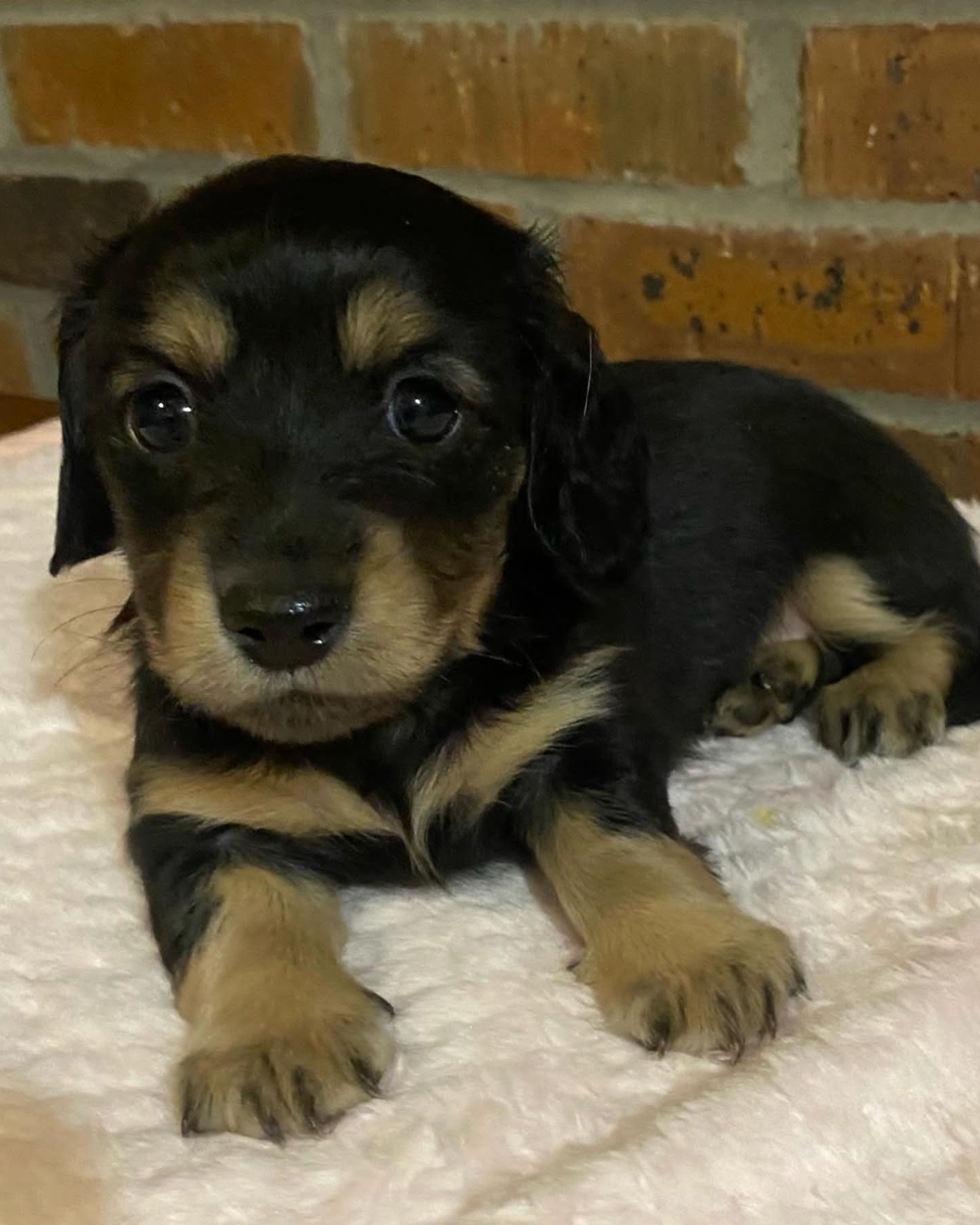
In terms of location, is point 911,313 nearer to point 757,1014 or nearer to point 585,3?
point 585,3

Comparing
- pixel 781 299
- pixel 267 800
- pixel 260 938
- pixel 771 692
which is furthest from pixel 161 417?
pixel 781 299

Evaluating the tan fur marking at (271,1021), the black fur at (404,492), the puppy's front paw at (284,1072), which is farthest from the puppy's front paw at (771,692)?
the puppy's front paw at (284,1072)

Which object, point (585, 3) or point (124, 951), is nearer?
point (124, 951)

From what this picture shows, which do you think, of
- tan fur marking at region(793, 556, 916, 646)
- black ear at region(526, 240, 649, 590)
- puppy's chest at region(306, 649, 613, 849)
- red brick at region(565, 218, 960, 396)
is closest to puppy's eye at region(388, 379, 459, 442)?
black ear at region(526, 240, 649, 590)

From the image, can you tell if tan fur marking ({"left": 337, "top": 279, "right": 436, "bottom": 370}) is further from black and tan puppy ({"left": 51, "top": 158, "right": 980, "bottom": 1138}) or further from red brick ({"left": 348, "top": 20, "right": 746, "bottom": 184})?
red brick ({"left": 348, "top": 20, "right": 746, "bottom": 184})

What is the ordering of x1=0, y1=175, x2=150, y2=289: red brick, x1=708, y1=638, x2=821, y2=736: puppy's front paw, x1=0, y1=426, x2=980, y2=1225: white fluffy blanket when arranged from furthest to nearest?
x1=0, y1=175, x2=150, y2=289: red brick, x1=708, y1=638, x2=821, y2=736: puppy's front paw, x1=0, y1=426, x2=980, y2=1225: white fluffy blanket

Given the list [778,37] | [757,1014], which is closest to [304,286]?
[757,1014]
